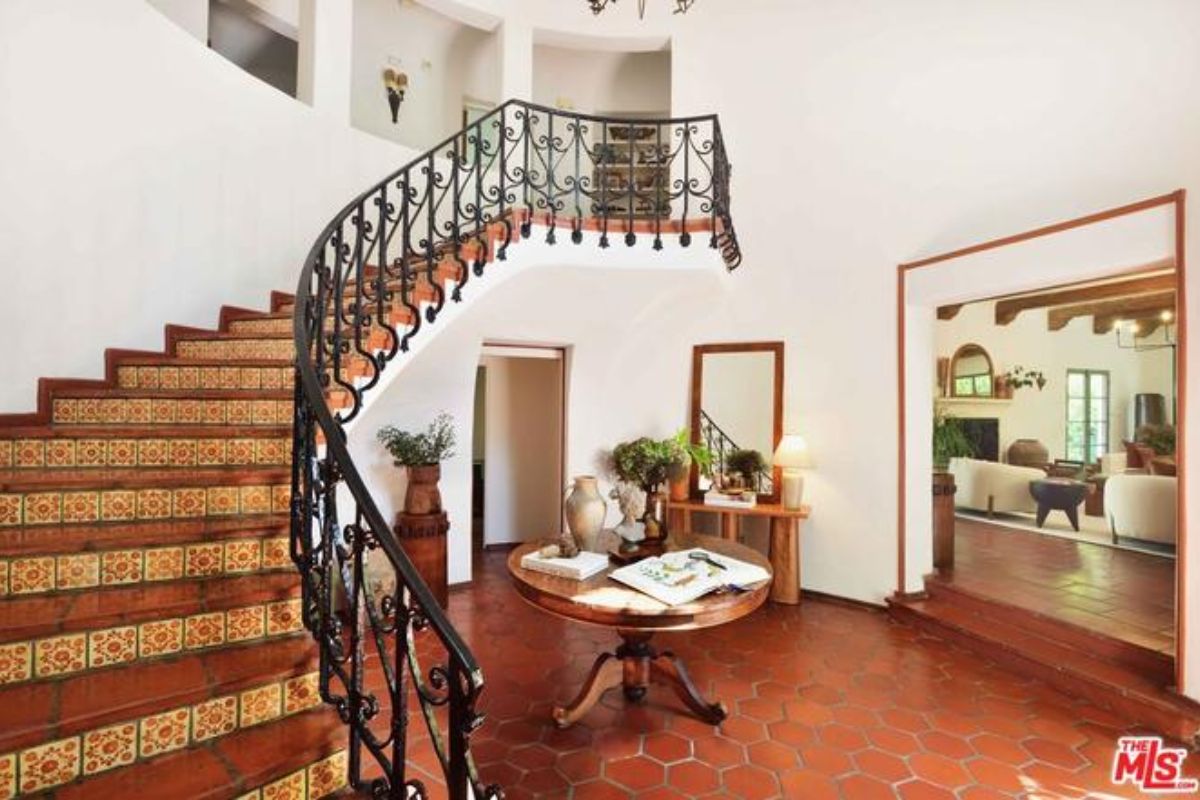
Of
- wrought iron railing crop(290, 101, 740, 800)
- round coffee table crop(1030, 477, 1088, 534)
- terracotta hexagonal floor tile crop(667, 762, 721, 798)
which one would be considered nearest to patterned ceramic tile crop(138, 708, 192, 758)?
wrought iron railing crop(290, 101, 740, 800)

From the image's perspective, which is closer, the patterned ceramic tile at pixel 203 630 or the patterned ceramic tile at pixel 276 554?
the patterned ceramic tile at pixel 203 630

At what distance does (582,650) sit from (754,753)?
1.26 metres

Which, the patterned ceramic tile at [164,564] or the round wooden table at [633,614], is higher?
the patterned ceramic tile at [164,564]

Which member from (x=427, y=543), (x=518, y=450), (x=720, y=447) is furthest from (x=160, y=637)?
(x=518, y=450)

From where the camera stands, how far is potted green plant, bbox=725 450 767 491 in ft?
14.8

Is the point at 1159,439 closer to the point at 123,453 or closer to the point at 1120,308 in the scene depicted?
the point at 1120,308

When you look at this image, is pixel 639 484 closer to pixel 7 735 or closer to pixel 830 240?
pixel 7 735

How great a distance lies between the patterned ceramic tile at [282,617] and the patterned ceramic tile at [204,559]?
0.27m

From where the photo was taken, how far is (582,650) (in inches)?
134

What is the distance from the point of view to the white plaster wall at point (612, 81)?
6.31 m

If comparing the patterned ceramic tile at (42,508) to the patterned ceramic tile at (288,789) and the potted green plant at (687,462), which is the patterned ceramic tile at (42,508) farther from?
the potted green plant at (687,462)

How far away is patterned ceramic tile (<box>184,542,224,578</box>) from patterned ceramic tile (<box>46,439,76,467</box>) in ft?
2.69

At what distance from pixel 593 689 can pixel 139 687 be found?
1778 mm

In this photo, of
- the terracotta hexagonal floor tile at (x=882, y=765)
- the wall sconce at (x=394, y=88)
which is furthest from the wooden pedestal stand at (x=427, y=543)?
the wall sconce at (x=394, y=88)
